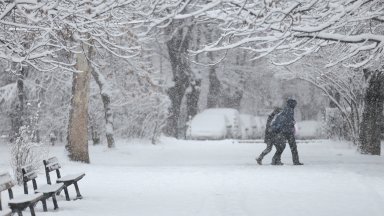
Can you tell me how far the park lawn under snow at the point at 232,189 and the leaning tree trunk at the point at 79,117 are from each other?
44cm

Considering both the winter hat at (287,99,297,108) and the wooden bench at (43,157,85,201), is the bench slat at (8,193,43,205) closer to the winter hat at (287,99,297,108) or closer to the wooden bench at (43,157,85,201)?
the wooden bench at (43,157,85,201)

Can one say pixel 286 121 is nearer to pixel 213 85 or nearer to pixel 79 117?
pixel 79 117

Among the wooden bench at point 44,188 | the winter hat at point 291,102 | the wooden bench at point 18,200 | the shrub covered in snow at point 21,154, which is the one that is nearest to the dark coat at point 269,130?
the winter hat at point 291,102

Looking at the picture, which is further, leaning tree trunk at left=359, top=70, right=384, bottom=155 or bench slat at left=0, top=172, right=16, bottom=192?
leaning tree trunk at left=359, top=70, right=384, bottom=155

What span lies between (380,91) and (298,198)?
9605mm

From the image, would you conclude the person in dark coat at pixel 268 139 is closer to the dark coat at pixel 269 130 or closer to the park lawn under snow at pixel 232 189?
the dark coat at pixel 269 130

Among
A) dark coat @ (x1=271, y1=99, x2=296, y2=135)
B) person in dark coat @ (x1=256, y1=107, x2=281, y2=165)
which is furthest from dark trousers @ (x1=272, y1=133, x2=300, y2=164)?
person in dark coat @ (x1=256, y1=107, x2=281, y2=165)

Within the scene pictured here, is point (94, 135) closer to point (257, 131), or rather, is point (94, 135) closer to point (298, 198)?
point (257, 131)

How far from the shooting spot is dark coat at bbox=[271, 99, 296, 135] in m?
15.3

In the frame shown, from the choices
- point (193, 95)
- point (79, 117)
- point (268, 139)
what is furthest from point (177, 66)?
point (268, 139)

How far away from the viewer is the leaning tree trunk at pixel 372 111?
59.7 feet

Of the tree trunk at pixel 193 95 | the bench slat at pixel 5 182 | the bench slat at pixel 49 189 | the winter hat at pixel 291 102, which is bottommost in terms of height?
the bench slat at pixel 49 189

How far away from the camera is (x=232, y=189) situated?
11.0 metres

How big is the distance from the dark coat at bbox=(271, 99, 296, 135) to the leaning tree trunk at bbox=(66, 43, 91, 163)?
17.3 feet
